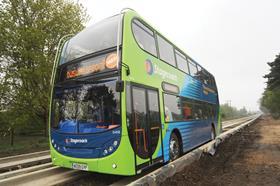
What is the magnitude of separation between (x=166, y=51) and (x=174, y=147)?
3.10m

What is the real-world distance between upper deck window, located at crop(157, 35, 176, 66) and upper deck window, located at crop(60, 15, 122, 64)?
176 centimetres

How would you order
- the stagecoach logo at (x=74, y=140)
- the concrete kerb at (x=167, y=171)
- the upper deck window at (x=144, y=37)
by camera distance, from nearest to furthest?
the concrete kerb at (x=167, y=171) → the stagecoach logo at (x=74, y=140) → the upper deck window at (x=144, y=37)

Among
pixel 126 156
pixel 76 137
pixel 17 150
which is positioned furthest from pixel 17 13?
pixel 126 156

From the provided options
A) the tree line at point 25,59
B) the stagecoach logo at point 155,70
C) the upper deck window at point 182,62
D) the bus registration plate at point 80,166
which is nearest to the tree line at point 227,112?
the tree line at point 25,59

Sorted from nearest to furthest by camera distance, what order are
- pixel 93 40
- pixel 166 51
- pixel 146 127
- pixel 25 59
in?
pixel 146 127, pixel 93 40, pixel 166 51, pixel 25 59

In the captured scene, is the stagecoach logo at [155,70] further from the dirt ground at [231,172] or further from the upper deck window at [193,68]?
the upper deck window at [193,68]

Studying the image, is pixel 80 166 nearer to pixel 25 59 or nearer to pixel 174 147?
pixel 174 147

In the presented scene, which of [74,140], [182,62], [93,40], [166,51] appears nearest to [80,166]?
[74,140]

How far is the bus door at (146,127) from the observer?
5.41m

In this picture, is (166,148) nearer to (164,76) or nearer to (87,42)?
(164,76)

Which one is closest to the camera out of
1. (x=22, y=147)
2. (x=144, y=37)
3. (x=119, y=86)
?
(x=119, y=86)

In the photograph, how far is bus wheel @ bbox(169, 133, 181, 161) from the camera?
7.11 m

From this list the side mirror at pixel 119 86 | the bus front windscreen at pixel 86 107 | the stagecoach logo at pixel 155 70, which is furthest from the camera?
the stagecoach logo at pixel 155 70

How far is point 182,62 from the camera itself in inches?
371
